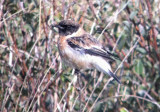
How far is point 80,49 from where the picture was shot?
3.58m

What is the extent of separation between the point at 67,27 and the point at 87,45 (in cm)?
A: 30

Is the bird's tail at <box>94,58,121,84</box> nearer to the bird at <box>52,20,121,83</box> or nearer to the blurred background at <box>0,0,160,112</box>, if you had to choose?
the bird at <box>52,20,121,83</box>

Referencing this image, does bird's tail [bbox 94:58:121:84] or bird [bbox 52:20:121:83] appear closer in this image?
bird's tail [bbox 94:58:121:84]

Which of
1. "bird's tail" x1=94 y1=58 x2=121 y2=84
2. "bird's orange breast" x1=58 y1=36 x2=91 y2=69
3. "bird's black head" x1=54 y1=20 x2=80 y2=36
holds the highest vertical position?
"bird's black head" x1=54 y1=20 x2=80 y2=36

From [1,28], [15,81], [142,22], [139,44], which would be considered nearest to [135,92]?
[139,44]

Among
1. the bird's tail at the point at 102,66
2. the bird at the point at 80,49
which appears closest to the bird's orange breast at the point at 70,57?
the bird at the point at 80,49

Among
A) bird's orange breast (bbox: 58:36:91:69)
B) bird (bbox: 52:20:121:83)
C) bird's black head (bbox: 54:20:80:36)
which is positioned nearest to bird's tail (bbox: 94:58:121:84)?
bird (bbox: 52:20:121:83)

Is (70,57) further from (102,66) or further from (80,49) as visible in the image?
(102,66)

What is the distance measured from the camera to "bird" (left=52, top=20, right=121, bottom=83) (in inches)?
136

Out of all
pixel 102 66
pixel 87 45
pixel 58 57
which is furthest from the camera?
pixel 58 57

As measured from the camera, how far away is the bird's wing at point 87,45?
11.5 ft

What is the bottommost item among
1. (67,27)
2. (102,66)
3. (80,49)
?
(102,66)

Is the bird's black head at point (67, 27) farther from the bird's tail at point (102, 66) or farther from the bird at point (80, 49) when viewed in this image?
the bird's tail at point (102, 66)

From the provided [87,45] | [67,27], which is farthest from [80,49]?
[67,27]
